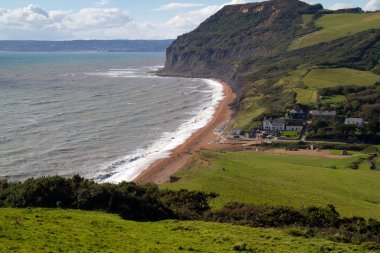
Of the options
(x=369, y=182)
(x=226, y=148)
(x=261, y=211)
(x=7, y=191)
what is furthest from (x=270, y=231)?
(x=226, y=148)

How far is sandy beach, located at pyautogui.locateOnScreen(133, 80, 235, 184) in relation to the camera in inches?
2611

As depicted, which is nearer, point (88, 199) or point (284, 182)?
point (88, 199)

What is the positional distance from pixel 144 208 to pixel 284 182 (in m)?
25.0

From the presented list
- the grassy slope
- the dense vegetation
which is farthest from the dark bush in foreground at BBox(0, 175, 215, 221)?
the grassy slope

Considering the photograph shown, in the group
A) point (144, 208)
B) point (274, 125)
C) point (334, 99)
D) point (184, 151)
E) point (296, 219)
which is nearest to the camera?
point (144, 208)

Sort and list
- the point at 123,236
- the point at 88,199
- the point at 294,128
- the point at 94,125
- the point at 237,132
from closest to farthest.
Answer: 1. the point at 123,236
2. the point at 88,199
3. the point at 237,132
4. the point at 294,128
5. the point at 94,125

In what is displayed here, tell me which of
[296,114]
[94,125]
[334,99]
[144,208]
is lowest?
[94,125]

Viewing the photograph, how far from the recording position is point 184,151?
81.9m

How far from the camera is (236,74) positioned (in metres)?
186

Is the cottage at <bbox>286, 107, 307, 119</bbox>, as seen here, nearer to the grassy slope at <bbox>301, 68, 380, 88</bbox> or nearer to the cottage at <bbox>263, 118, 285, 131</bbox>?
the cottage at <bbox>263, 118, 285, 131</bbox>

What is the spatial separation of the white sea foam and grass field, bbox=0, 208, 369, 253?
32870 mm

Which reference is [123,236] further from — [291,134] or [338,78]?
[338,78]

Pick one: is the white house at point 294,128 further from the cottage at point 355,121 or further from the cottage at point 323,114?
the cottage at point 355,121

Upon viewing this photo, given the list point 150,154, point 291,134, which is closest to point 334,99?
point 291,134
